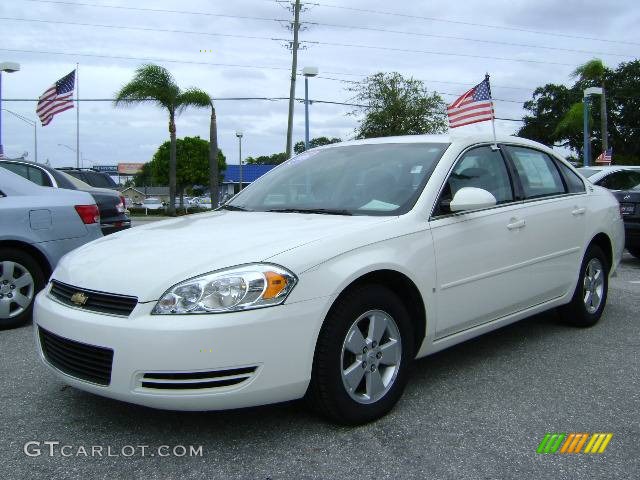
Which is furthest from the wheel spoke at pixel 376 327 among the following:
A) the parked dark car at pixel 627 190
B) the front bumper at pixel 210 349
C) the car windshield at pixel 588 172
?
the car windshield at pixel 588 172

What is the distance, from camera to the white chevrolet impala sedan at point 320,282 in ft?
8.71

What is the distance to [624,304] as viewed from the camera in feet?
19.9

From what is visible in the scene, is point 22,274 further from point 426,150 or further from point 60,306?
point 426,150

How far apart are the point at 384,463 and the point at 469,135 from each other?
7.58ft

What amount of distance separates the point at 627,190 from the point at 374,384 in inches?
298

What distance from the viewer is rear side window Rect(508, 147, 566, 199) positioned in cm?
442

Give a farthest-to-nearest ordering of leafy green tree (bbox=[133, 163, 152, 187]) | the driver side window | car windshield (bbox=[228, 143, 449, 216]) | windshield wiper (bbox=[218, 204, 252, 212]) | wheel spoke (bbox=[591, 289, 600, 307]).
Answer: leafy green tree (bbox=[133, 163, 152, 187]) → wheel spoke (bbox=[591, 289, 600, 307]) → windshield wiper (bbox=[218, 204, 252, 212]) → the driver side window → car windshield (bbox=[228, 143, 449, 216])

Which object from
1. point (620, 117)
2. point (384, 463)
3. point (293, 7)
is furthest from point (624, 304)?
point (620, 117)

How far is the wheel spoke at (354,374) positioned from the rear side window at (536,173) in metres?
2.01

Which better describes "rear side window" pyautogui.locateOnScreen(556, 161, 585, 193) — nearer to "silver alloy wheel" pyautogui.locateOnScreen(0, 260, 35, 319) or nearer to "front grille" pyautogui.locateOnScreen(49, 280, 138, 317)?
"front grille" pyautogui.locateOnScreen(49, 280, 138, 317)

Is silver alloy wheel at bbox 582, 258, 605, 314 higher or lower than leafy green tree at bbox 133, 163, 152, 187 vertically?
lower

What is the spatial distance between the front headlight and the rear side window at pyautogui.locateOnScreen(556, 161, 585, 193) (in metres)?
3.07

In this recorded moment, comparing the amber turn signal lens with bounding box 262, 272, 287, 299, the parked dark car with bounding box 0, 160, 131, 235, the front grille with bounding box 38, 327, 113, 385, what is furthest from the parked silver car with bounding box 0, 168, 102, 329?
the amber turn signal lens with bounding box 262, 272, 287, 299

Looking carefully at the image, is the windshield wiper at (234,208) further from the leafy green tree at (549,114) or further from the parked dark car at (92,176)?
the leafy green tree at (549,114)
